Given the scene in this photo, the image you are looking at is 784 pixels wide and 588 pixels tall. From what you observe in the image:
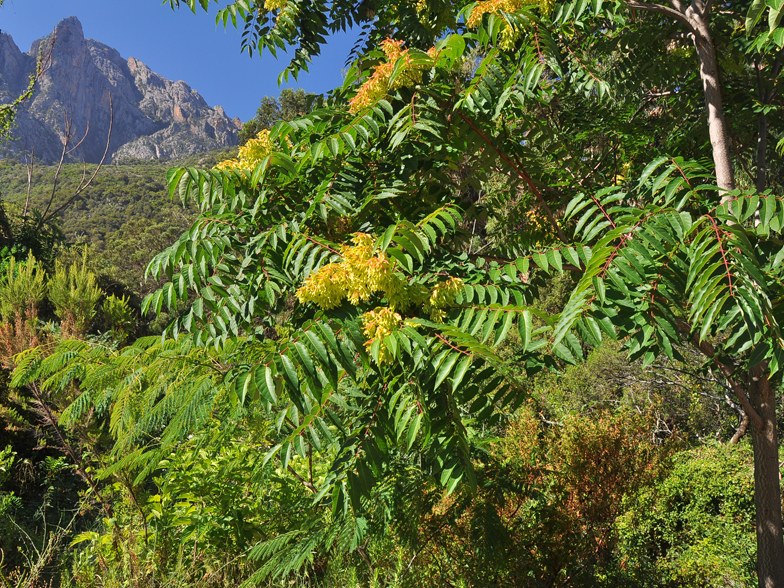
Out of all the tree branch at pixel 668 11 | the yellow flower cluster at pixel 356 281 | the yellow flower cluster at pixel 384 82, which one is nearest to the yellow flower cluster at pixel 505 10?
the yellow flower cluster at pixel 384 82

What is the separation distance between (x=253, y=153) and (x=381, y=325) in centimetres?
127

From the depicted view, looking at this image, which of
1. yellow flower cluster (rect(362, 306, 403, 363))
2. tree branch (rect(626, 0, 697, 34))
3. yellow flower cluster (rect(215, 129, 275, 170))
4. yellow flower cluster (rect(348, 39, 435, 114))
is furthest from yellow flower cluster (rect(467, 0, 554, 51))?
yellow flower cluster (rect(362, 306, 403, 363))

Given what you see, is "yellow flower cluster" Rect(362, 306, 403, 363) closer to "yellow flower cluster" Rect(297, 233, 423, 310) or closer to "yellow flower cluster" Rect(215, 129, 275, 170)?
"yellow flower cluster" Rect(297, 233, 423, 310)

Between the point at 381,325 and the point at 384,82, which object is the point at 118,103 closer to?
the point at 384,82

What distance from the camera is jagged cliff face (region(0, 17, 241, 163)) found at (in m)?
91.8

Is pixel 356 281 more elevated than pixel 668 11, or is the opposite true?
pixel 668 11

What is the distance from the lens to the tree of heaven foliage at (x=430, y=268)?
58.5 inches

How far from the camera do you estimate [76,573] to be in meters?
3.08

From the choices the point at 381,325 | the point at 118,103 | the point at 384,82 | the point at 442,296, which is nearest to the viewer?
the point at 381,325

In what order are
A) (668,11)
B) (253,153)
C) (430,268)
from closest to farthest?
(430,268) < (253,153) < (668,11)

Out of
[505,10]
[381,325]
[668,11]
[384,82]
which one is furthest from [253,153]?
[668,11]

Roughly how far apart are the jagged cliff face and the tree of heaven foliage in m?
93.5

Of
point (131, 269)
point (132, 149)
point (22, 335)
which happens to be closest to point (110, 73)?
point (132, 149)

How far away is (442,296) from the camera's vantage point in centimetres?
169
